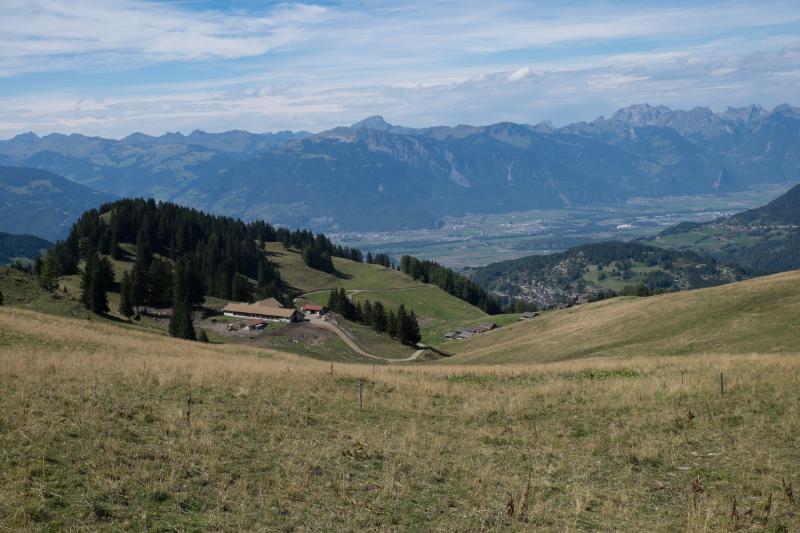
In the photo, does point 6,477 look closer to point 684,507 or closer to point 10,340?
point 684,507

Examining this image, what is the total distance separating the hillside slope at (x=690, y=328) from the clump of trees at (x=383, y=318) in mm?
37632

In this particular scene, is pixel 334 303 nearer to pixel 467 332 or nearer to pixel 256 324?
pixel 467 332

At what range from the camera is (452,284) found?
178750 mm

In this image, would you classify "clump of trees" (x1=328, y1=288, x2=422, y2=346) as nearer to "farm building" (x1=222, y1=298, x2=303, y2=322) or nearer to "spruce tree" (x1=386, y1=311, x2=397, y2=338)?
"spruce tree" (x1=386, y1=311, x2=397, y2=338)

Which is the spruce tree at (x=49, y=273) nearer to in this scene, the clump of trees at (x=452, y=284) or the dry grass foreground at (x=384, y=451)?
the dry grass foreground at (x=384, y=451)

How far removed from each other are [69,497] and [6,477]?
1273mm

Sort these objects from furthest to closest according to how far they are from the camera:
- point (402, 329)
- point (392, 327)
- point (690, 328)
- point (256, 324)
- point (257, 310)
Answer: point (257, 310) < point (392, 327) < point (402, 329) < point (256, 324) < point (690, 328)

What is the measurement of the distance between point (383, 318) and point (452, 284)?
71971 millimetres

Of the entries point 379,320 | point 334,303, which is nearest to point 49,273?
point 334,303

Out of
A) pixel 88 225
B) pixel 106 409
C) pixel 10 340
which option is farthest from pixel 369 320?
pixel 106 409

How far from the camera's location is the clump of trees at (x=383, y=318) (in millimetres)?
100938

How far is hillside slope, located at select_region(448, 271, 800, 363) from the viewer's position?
38.9 metres

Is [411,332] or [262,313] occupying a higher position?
[262,313]

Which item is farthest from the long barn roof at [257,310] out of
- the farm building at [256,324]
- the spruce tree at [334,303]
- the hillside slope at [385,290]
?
the hillside slope at [385,290]
